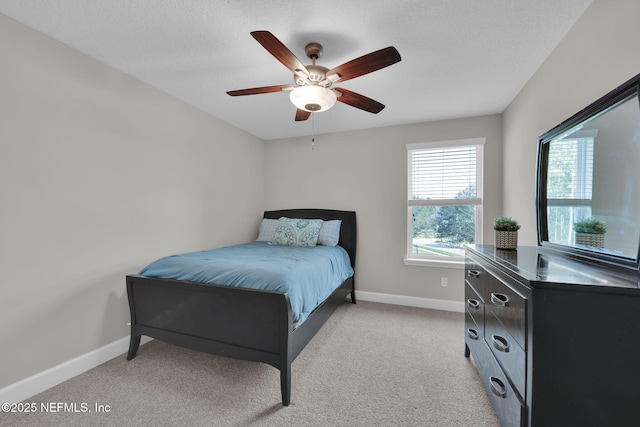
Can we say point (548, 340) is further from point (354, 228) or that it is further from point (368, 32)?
point (354, 228)

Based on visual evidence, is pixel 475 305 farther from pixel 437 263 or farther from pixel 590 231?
pixel 437 263

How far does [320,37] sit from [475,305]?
A: 2.15m

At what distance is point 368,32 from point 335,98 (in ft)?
1.47

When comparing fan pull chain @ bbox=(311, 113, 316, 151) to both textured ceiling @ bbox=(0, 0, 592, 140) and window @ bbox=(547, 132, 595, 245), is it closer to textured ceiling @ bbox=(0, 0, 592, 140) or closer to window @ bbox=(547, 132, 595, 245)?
textured ceiling @ bbox=(0, 0, 592, 140)

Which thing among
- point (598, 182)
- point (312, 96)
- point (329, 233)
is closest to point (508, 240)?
point (598, 182)

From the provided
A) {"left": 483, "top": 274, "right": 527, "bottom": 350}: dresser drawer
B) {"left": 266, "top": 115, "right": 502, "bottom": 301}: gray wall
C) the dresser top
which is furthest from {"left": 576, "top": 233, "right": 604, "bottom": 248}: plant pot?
{"left": 266, "top": 115, "right": 502, "bottom": 301}: gray wall

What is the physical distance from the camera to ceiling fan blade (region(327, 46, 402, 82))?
57.2 inches

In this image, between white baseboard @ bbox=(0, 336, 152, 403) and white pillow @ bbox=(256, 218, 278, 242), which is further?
white pillow @ bbox=(256, 218, 278, 242)

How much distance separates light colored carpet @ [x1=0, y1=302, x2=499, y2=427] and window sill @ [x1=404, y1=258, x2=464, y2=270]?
0.93 meters

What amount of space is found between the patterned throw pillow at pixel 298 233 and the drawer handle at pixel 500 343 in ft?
7.12

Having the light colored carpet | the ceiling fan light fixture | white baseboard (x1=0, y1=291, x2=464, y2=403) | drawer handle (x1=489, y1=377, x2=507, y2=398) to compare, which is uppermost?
the ceiling fan light fixture

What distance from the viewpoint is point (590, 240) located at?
4.40 ft

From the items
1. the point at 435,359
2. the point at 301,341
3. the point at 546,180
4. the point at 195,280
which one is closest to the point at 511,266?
the point at 546,180

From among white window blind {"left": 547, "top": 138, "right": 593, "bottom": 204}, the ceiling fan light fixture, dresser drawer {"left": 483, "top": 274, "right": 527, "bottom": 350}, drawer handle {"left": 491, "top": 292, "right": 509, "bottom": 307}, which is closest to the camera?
dresser drawer {"left": 483, "top": 274, "right": 527, "bottom": 350}
